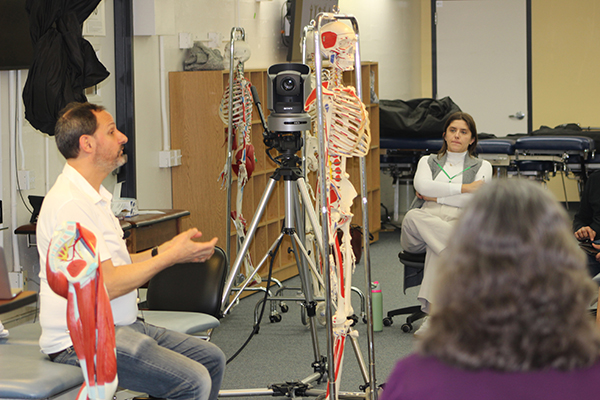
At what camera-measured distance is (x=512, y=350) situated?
0.99 meters

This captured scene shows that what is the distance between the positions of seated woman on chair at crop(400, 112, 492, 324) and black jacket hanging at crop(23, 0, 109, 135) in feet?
6.23

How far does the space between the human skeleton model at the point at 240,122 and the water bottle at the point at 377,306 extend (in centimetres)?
71

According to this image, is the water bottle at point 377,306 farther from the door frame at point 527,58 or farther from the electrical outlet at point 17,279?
the door frame at point 527,58

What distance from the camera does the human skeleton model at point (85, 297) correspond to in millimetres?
1698

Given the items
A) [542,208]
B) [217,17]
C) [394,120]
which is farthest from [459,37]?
[542,208]

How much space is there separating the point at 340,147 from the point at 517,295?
171cm

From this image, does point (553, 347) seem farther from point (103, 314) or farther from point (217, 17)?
point (217, 17)

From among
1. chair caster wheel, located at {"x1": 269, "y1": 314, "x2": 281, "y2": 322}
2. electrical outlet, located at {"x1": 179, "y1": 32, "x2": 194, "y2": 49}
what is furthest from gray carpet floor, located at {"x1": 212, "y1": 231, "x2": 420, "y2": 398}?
electrical outlet, located at {"x1": 179, "y1": 32, "x2": 194, "y2": 49}

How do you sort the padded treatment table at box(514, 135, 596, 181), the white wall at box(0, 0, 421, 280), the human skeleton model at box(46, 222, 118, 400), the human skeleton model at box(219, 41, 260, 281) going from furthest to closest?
the padded treatment table at box(514, 135, 596, 181), the human skeleton model at box(219, 41, 260, 281), the white wall at box(0, 0, 421, 280), the human skeleton model at box(46, 222, 118, 400)

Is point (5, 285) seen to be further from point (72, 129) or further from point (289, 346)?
point (289, 346)

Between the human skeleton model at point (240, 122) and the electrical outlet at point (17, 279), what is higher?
the human skeleton model at point (240, 122)

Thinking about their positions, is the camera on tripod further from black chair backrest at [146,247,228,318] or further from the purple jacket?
the purple jacket

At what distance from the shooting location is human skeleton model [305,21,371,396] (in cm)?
264

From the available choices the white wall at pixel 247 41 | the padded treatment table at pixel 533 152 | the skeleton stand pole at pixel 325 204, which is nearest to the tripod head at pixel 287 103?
the skeleton stand pole at pixel 325 204
